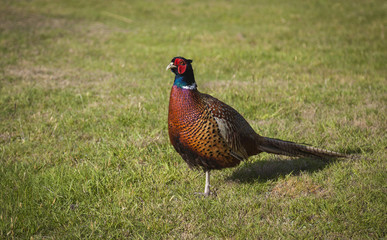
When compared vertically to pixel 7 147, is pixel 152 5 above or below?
above

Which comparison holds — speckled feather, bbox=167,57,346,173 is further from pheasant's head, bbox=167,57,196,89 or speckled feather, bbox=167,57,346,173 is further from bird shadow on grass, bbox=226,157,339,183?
bird shadow on grass, bbox=226,157,339,183

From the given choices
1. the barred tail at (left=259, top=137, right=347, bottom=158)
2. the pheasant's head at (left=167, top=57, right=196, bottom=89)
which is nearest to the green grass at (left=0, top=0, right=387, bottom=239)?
the barred tail at (left=259, top=137, right=347, bottom=158)

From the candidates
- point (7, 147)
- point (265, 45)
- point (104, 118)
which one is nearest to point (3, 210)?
point (7, 147)

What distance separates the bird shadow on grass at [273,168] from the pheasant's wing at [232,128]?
0.38 m

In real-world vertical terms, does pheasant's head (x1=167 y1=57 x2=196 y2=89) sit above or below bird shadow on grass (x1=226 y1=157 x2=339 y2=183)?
above

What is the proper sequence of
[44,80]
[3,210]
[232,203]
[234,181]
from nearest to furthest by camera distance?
[3,210] < [232,203] < [234,181] < [44,80]

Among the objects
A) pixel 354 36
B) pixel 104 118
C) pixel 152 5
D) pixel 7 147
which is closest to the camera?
pixel 7 147

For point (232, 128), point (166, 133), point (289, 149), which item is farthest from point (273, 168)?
point (166, 133)

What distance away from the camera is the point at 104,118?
17.0 feet

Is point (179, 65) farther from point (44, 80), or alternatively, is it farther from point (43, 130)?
point (44, 80)

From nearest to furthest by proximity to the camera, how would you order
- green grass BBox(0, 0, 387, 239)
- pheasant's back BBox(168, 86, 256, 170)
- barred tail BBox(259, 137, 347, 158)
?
green grass BBox(0, 0, 387, 239) → pheasant's back BBox(168, 86, 256, 170) → barred tail BBox(259, 137, 347, 158)

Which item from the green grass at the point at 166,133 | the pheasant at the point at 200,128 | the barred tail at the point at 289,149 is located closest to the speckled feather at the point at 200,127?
the pheasant at the point at 200,128

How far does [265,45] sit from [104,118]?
5.37 meters

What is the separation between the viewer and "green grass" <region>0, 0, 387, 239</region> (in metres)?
3.04
